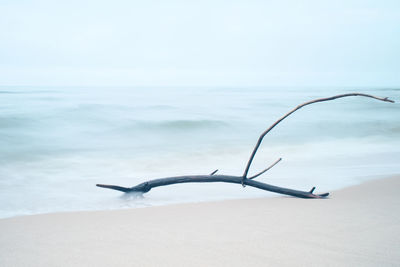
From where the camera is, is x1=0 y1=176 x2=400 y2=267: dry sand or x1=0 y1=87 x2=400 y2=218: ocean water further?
x1=0 y1=87 x2=400 y2=218: ocean water

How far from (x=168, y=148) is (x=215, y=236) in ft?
10.3

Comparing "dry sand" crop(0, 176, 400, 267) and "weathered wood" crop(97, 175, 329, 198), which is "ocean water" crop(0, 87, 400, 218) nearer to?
"weathered wood" crop(97, 175, 329, 198)

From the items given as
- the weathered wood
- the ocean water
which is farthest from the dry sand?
the ocean water

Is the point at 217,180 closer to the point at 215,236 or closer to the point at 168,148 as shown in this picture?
the point at 215,236

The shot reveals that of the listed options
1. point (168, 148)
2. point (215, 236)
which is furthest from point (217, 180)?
point (168, 148)

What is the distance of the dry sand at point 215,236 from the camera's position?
1.08m

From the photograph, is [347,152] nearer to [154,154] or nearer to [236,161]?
[236,161]

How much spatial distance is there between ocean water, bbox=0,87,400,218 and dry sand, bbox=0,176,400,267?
422 mm

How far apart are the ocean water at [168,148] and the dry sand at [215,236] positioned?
0.42 m

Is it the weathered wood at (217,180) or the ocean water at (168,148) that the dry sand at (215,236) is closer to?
the weathered wood at (217,180)

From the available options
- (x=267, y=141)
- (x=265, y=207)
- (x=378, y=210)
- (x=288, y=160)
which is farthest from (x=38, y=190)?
(x=267, y=141)

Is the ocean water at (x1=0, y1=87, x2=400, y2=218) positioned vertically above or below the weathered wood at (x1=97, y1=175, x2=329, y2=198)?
below

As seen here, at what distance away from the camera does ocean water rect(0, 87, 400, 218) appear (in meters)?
2.29

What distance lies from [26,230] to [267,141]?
3625 millimetres
